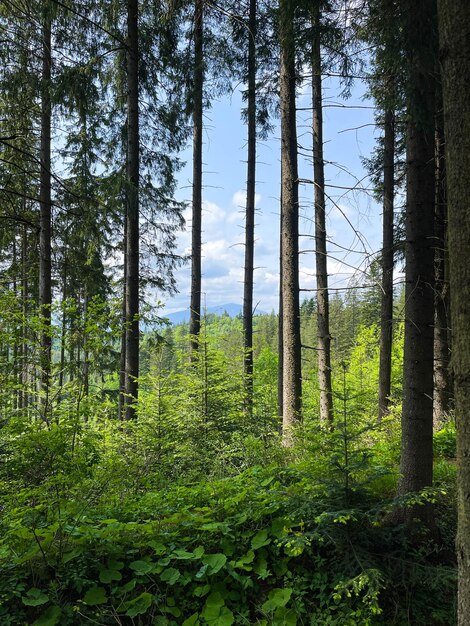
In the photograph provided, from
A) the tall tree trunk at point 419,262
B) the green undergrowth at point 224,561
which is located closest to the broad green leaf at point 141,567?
the green undergrowth at point 224,561

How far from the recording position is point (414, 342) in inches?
132

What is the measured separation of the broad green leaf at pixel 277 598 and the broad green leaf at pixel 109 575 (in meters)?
1.05

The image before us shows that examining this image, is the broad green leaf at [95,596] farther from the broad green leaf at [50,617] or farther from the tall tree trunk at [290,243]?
the tall tree trunk at [290,243]

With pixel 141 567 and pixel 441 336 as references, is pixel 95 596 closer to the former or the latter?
pixel 141 567

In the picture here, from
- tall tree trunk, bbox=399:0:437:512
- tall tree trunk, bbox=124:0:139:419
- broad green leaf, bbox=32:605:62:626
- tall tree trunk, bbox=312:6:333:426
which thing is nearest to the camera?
broad green leaf, bbox=32:605:62:626

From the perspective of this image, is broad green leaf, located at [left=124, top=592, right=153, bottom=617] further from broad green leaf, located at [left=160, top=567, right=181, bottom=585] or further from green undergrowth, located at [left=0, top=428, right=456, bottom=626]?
broad green leaf, located at [left=160, top=567, right=181, bottom=585]

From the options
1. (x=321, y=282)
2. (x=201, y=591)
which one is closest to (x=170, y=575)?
(x=201, y=591)

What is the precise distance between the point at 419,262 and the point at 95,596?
3.58m

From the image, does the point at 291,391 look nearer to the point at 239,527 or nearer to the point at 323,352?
the point at 323,352

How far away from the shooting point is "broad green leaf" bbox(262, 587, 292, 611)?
268cm

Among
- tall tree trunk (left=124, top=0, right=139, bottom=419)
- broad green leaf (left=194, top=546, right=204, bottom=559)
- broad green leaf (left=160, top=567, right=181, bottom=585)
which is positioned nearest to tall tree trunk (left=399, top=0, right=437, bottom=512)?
broad green leaf (left=194, top=546, right=204, bottom=559)

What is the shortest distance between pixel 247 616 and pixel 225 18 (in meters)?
12.3

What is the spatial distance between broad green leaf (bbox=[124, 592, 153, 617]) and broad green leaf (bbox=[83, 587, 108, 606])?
162mm

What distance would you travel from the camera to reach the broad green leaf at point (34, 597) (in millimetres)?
2383
